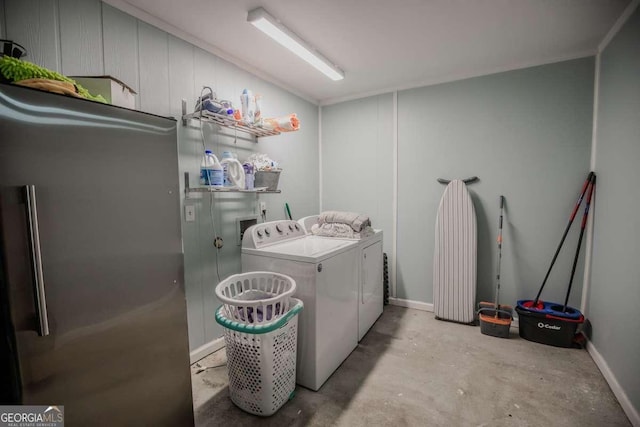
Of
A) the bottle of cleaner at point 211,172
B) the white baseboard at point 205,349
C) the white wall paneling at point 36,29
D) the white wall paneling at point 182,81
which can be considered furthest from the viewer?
the white baseboard at point 205,349

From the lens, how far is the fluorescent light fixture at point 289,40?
5.94ft

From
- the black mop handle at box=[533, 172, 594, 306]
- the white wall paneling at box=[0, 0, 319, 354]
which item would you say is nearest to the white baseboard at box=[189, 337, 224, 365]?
the white wall paneling at box=[0, 0, 319, 354]

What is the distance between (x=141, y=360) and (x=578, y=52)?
3.92 m

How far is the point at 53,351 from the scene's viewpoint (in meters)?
0.95

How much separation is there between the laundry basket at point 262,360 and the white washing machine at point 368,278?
0.89m

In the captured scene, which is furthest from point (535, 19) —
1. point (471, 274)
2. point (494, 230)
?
point (471, 274)

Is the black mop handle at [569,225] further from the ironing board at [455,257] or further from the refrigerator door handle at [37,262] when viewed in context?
the refrigerator door handle at [37,262]

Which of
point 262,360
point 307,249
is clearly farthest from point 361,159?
point 262,360

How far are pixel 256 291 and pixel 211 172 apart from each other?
93 cm

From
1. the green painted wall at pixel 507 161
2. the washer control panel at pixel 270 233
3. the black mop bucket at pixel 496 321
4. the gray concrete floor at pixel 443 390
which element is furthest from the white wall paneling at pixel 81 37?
the black mop bucket at pixel 496 321

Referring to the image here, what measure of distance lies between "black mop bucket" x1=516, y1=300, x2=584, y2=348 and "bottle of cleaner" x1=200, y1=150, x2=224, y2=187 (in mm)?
2871

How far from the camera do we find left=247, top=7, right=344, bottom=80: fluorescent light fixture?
181 centimetres

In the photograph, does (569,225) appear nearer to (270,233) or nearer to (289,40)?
(270,233)

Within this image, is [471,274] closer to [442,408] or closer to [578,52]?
[442,408]
